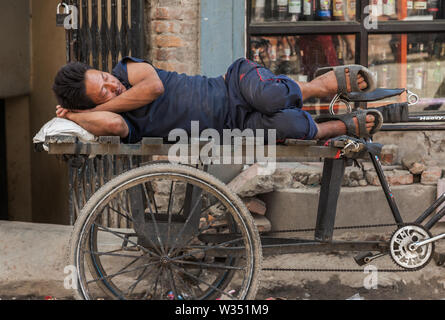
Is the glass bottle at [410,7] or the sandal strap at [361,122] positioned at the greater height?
the glass bottle at [410,7]

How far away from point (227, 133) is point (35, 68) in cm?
461

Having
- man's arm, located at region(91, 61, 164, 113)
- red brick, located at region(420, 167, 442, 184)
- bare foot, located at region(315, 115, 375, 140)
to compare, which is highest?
man's arm, located at region(91, 61, 164, 113)

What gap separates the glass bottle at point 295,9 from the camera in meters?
4.33

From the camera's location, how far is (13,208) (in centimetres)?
697

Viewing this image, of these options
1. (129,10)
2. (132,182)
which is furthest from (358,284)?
(129,10)

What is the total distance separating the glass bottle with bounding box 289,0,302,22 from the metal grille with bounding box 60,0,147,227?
1124 millimetres

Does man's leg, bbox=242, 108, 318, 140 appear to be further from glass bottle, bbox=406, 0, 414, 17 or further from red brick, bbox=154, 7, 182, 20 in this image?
glass bottle, bbox=406, 0, 414, 17

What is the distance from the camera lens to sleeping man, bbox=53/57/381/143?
276 centimetres

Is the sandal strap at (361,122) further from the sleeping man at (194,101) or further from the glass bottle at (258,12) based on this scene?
the glass bottle at (258,12)

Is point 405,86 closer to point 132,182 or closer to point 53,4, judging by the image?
point 132,182

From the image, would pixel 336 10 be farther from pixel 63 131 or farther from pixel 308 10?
pixel 63 131

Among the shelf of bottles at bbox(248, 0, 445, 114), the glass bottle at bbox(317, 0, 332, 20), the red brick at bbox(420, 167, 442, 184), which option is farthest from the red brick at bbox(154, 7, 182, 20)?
the red brick at bbox(420, 167, 442, 184)

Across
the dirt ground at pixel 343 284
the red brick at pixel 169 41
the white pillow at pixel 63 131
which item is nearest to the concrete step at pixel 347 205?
the dirt ground at pixel 343 284

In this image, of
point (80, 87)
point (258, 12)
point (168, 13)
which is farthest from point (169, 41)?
point (80, 87)
